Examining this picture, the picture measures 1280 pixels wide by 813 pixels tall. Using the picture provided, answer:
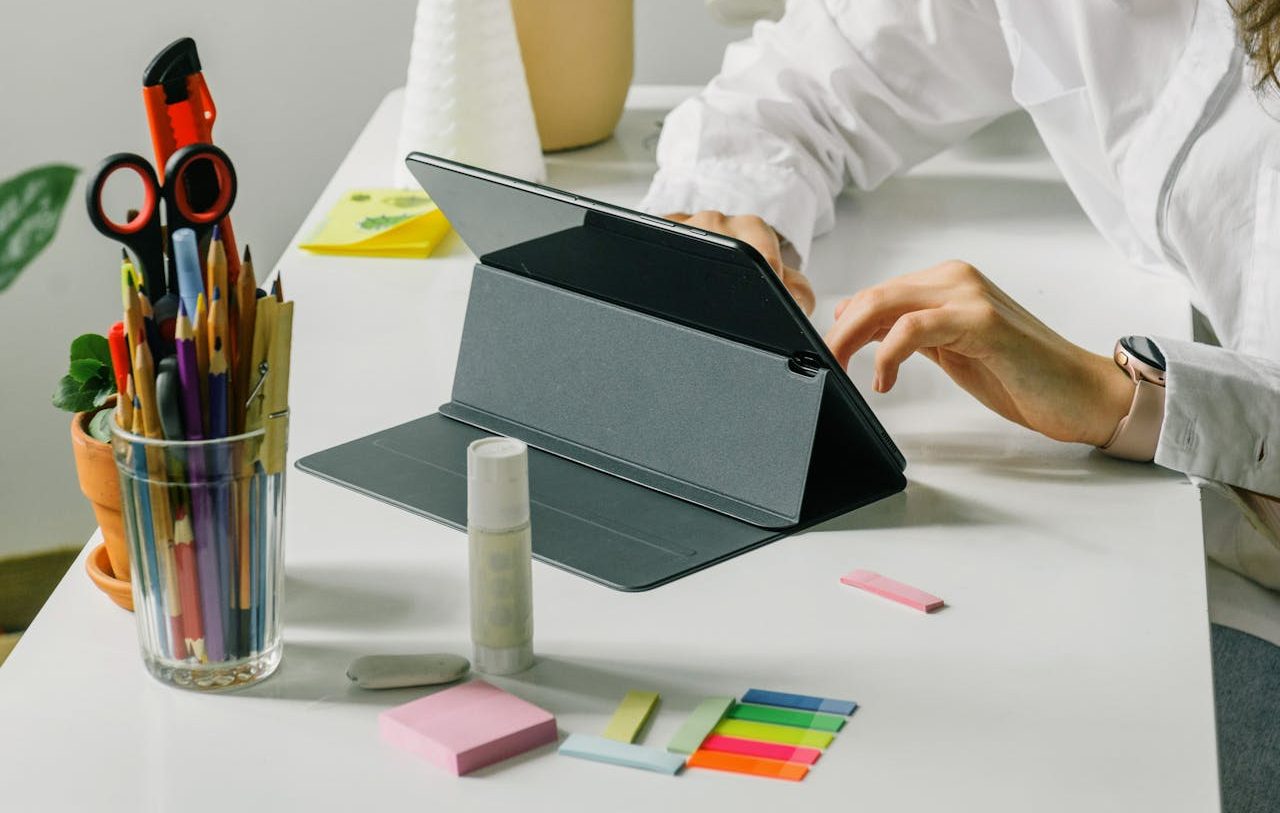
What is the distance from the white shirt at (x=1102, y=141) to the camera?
840 mm

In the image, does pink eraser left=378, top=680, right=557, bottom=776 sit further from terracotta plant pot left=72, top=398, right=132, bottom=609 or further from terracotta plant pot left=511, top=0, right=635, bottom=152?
terracotta plant pot left=511, top=0, right=635, bottom=152

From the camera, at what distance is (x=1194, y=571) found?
2.26 ft

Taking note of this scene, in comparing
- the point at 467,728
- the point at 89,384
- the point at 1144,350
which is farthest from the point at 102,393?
Result: the point at 1144,350

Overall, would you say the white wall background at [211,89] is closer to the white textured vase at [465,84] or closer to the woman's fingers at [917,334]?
the white textured vase at [465,84]

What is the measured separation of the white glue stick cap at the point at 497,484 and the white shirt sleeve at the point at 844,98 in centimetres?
58

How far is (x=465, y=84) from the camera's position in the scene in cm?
117

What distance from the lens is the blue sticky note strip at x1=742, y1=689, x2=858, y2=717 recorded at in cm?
58

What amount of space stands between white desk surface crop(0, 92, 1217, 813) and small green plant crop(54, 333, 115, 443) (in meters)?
0.08

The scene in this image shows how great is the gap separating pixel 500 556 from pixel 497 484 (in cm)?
3

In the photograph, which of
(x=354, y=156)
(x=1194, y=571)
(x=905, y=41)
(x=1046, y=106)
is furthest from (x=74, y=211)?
(x=1194, y=571)

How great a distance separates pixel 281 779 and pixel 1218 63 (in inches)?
30.3

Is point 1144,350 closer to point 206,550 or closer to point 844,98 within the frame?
point 844,98

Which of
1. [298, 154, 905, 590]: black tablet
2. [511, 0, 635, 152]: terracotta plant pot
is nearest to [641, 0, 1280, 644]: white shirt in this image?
[511, 0, 635, 152]: terracotta plant pot

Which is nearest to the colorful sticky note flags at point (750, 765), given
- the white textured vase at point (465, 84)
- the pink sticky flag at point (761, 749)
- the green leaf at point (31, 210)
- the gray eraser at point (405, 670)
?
the pink sticky flag at point (761, 749)
